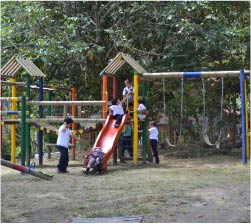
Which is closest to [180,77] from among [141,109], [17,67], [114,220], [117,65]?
[141,109]

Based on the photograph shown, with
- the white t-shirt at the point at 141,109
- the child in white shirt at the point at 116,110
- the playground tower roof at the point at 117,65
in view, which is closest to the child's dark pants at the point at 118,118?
the child in white shirt at the point at 116,110

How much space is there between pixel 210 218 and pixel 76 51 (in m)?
9.89

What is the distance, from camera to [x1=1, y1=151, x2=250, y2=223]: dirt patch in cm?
620

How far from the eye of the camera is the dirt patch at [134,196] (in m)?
6.20

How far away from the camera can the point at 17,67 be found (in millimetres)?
12922

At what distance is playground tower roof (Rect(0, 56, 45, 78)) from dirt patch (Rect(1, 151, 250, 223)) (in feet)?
9.28

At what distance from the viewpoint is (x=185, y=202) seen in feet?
22.4

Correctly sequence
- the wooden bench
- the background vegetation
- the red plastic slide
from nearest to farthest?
the wooden bench → the red plastic slide → the background vegetation

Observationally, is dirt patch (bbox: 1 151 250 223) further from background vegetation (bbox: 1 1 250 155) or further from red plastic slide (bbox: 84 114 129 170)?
background vegetation (bbox: 1 1 250 155)

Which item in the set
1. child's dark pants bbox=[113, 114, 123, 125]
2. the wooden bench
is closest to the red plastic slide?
child's dark pants bbox=[113, 114, 123, 125]

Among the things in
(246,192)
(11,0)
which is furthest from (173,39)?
(246,192)

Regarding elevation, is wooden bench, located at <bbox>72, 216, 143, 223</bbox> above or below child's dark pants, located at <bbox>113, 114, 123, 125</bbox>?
below

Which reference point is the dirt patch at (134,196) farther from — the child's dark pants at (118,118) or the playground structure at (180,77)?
the child's dark pants at (118,118)

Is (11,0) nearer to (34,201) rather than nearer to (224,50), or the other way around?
(224,50)
